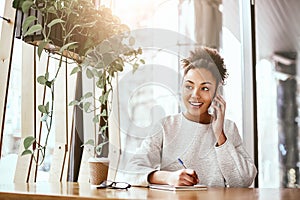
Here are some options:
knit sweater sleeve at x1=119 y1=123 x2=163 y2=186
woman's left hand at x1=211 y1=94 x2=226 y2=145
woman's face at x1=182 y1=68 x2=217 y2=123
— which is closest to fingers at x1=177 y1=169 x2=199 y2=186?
knit sweater sleeve at x1=119 y1=123 x2=163 y2=186

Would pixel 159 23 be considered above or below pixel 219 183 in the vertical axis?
above

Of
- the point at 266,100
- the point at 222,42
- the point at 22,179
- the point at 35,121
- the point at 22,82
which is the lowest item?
the point at 22,179

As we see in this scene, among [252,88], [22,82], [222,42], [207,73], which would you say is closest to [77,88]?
[22,82]

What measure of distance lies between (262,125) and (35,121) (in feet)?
6.76

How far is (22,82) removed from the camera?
1677mm

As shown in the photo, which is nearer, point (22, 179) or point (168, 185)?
point (168, 185)

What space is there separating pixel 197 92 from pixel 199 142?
0.86 ft

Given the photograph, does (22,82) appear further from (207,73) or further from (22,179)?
(207,73)

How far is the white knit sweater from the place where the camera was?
147 centimetres

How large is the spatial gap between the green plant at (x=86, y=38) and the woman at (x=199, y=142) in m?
0.20

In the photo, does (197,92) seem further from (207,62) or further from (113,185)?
(113,185)

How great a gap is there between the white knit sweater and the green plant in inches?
7.8

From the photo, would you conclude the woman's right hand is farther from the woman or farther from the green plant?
the green plant

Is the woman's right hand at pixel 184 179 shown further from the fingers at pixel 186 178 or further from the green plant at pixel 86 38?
the green plant at pixel 86 38
